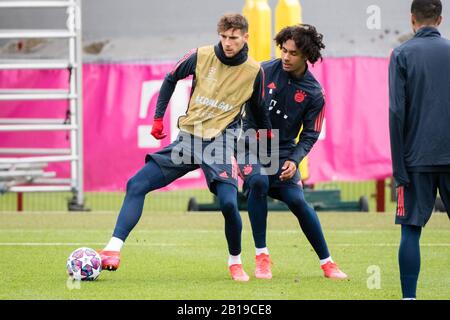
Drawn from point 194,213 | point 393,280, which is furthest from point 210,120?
point 194,213

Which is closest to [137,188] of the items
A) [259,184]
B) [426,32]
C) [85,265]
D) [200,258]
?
[85,265]

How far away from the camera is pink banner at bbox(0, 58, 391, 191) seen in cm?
1634

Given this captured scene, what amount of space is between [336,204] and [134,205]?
718 cm

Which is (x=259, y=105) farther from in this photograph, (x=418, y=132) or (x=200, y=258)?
(x=200, y=258)

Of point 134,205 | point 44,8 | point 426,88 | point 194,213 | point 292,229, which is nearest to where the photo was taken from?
point 426,88

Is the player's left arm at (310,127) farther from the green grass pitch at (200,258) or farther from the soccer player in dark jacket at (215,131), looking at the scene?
the green grass pitch at (200,258)

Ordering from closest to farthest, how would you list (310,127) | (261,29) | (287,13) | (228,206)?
(228,206)
(310,127)
(287,13)
(261,29)

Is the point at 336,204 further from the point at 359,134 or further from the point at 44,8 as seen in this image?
the point at 44,8

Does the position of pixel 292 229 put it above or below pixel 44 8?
below

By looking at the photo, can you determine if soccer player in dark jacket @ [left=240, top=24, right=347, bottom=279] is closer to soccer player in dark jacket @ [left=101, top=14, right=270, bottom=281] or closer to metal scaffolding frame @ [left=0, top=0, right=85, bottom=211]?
soccer player in dark jacket @ [left=101, top=14, right=270, bottom=281]

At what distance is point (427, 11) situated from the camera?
737 cm

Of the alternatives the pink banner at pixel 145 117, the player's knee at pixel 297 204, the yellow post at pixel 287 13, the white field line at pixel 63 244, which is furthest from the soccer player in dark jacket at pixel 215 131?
the pink banner at pixel 145 117

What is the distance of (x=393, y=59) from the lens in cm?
730

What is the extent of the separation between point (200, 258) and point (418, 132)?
3.59m
